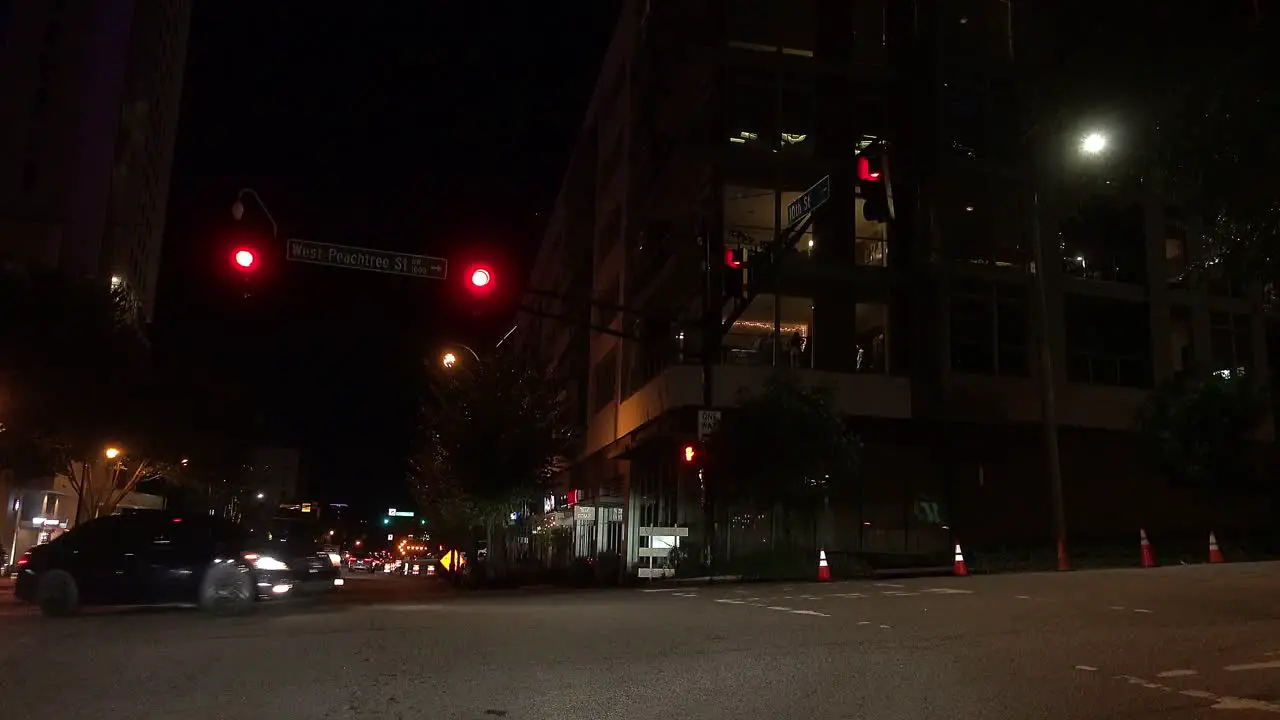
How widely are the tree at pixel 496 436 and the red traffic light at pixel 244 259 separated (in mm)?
22758

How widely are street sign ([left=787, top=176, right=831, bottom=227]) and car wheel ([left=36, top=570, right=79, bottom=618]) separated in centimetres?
1171

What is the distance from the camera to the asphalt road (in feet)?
23.6

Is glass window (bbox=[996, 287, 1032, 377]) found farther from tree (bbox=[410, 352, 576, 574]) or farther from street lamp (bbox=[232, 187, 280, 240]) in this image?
street lamp (bbox=[232, 187, 280, 240])

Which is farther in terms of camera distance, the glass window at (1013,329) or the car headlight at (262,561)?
the glass window at (1013,329)

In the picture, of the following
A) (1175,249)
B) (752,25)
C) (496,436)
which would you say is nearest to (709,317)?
(752,25)

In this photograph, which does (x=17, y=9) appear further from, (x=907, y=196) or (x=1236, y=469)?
(x=1236, y=469)

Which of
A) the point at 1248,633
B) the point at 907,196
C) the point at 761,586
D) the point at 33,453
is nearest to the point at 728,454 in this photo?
the point at 761,586

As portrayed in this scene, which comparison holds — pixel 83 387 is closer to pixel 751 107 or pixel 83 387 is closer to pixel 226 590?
pixel 226 590

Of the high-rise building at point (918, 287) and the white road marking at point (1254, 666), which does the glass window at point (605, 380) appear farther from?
the white road marking at point (1254, 666)

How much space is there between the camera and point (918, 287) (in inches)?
1220

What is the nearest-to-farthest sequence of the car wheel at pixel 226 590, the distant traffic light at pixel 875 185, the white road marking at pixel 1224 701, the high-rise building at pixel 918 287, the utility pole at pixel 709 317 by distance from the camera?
the white road marking at pixel 1224 701, the distant traffic light at pixel 875 185, the car wheel at pixel 226 590, the utility pole at pixel 709 317, the high-rise building at pixel 918 287

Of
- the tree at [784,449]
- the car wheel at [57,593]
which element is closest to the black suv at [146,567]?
the car wheel at [57,593]

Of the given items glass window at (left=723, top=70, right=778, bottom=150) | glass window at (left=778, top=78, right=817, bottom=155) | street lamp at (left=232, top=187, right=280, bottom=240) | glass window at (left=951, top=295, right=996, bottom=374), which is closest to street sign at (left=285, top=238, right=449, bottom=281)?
street lamp at (left=232, top=187, right=280, bottom=240)

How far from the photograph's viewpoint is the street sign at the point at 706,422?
20.8 metres
